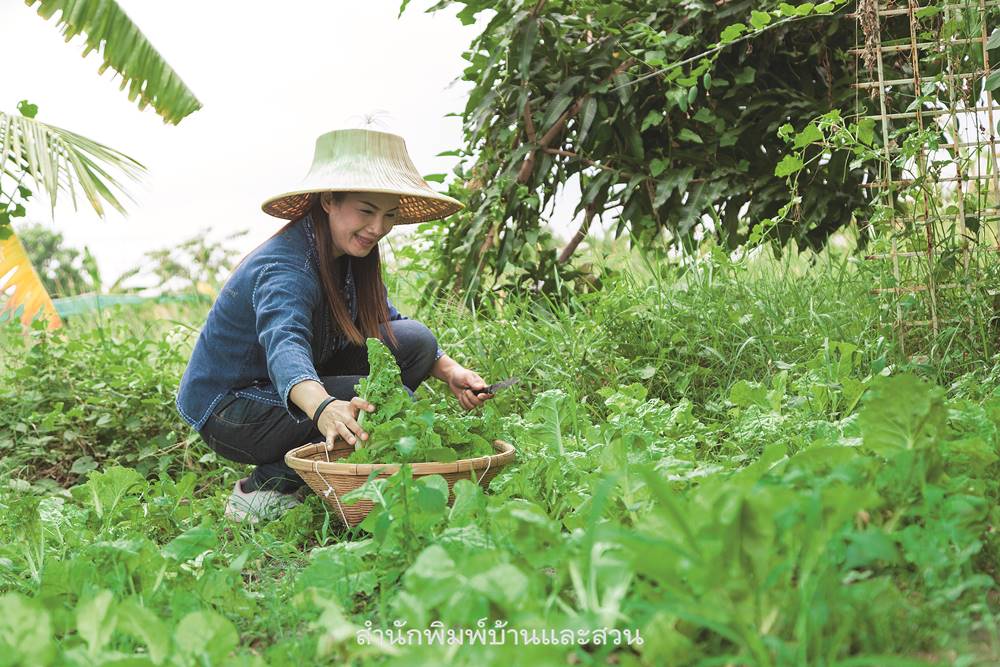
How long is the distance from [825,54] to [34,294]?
4947 millimetres

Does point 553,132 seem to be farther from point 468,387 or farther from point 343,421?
point 343,421

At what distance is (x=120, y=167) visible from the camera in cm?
579

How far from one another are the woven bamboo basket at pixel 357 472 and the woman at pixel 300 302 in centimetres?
37

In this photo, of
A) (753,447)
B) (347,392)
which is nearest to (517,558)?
(753,447)

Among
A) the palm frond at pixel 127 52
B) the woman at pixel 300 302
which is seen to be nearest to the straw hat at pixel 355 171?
the woman at pixel 300 302

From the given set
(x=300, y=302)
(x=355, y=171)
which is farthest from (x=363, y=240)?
(x=300, y=302)

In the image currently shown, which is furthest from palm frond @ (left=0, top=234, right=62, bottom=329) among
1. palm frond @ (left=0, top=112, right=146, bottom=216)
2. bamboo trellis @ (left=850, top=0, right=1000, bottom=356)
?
bamboo trellis @ (left=850, top=0, right=1000, bottom=356)

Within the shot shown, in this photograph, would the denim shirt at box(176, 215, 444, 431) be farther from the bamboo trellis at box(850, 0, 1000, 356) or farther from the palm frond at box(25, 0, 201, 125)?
the palm frond at box(25, 0, 201, 125)

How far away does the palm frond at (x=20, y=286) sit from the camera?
20.0 ft

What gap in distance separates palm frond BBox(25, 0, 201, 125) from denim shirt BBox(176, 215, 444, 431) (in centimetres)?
362

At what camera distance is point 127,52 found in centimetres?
615

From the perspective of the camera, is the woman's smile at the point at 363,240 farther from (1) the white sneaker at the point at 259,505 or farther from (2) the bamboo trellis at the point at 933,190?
(2) the bamboo trellis at the point at 933,190

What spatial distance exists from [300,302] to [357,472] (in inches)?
28.6

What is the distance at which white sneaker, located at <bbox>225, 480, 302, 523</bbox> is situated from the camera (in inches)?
114
